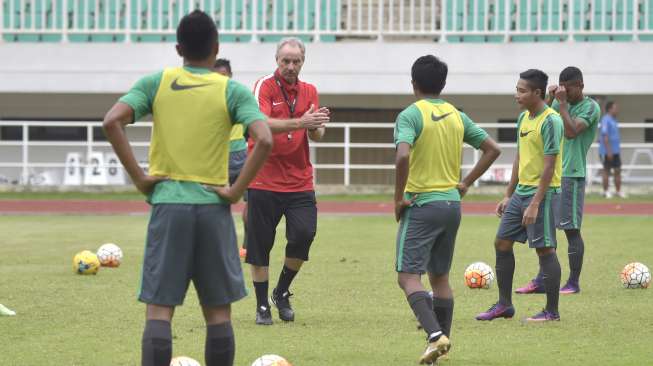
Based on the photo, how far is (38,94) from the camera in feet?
106

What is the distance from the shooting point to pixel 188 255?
6.34 metres

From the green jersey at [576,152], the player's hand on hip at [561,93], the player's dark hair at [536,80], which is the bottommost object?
the green jersey at [576,152]

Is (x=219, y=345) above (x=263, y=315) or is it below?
above

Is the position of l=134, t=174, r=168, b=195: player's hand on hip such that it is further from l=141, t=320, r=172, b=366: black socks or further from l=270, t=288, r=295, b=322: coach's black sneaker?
l=270, t=288, r=295, b=322: coach's black sneaker

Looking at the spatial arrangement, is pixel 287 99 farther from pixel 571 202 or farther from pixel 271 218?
pixel 571 202

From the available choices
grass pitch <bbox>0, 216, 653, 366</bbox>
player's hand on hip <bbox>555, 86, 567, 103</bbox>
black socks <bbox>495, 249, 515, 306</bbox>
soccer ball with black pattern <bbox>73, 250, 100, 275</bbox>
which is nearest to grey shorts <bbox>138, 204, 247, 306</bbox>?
grass pitch <bbox>0, 216, 653, 366</bbox>

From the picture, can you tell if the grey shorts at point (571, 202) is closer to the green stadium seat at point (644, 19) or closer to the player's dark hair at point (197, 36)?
the player's dark hair at point (197, 36)

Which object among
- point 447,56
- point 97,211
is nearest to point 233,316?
point 97,211

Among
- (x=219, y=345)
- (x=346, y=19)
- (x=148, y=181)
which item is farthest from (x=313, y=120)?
(x=346, y=19)

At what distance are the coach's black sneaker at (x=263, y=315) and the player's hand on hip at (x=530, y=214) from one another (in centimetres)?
211

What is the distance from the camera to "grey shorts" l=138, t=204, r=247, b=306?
6.31m

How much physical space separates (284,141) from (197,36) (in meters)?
3.46

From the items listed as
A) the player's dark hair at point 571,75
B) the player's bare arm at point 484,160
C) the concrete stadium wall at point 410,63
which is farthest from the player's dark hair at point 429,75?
the concrete stadium wall at point 410,63

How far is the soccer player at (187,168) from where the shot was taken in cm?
630
